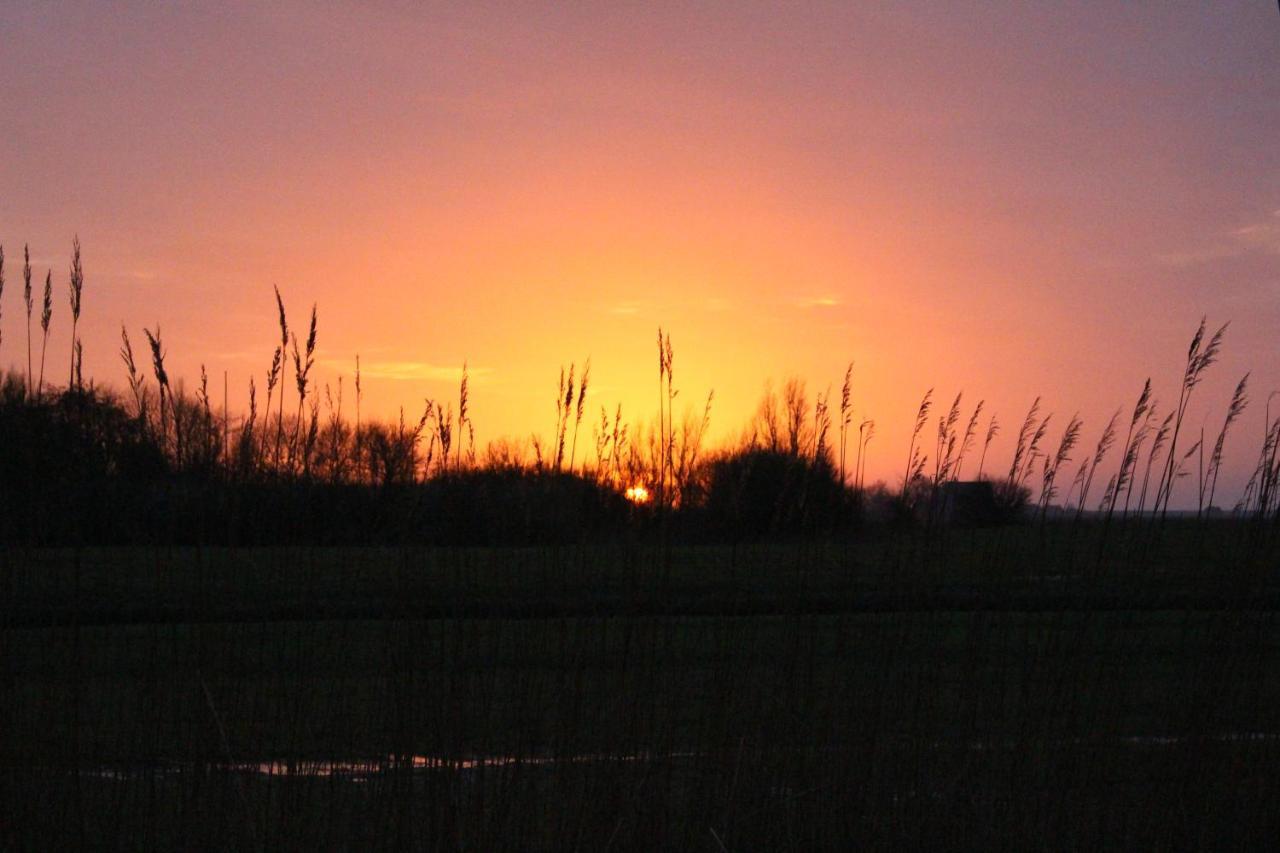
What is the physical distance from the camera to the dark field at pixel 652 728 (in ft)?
11.0

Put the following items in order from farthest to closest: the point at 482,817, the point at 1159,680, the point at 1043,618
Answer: the point at 1159,680
the point at 1043,618
the point at 482,817

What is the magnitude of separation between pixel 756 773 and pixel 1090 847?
1124 millimetres

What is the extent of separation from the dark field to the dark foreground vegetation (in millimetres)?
14

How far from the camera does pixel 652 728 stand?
3.55 m

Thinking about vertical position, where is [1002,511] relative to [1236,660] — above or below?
above

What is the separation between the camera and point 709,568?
1853cm

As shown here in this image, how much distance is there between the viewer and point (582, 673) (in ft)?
11.8

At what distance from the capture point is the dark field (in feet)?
11.0

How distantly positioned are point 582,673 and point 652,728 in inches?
10.8

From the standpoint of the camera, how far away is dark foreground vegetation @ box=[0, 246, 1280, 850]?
11.1ft

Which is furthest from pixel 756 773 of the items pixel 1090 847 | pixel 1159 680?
pixel 1159 680

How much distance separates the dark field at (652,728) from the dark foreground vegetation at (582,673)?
14 mm

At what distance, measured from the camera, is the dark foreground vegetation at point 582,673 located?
3.40 m

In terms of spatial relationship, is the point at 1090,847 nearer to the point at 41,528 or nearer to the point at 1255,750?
the point at 1255,750
